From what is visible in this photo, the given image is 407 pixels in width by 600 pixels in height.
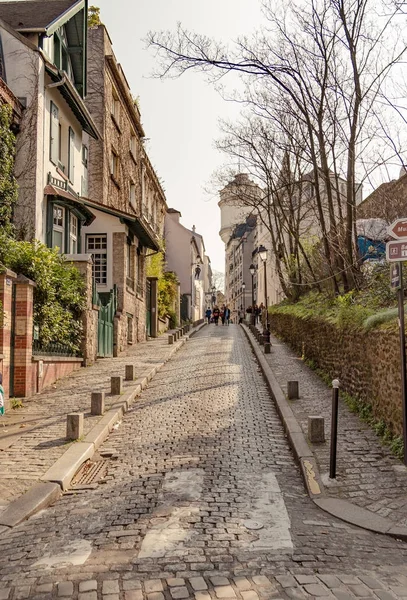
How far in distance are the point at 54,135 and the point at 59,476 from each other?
13673 millimetres

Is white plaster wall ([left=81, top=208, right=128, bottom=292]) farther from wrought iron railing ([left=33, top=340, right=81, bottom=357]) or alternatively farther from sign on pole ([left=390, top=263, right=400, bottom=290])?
sign on pole ([left=390, top=263, right=400, bottom=290])

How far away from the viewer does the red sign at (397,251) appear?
22.5ft

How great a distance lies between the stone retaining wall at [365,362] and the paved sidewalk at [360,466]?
40cm

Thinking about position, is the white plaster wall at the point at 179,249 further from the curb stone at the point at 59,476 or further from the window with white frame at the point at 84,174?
the curb stone at the point at 59,476

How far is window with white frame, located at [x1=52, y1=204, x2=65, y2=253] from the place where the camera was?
17.5 metres

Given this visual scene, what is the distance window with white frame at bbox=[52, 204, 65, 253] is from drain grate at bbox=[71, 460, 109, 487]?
11087mm

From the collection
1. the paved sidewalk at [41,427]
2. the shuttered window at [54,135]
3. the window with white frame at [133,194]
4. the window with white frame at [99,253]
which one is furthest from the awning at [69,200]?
the window with white frame at [133,194]

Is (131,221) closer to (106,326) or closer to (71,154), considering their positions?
(71,154)

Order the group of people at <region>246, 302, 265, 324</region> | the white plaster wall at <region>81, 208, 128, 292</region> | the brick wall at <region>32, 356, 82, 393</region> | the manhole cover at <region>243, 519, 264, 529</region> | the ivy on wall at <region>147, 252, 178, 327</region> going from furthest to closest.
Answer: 1. the group of people at <region>246, 302, 265, 324</region>
2. the ivy on wall at <region>147, 252, 178, 327</region>
3. the white plaster wall at <region>81, 208, 128, 292</region>
4. the brick wall at <region>32, 356, 82, 393</region>
5. the manhole cover at <region>243, 519, 264, 529</region>

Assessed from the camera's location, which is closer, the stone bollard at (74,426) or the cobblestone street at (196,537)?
the cobblestone street at (196,537)

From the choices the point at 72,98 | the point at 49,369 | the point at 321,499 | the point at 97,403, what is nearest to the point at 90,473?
the point at 97,403

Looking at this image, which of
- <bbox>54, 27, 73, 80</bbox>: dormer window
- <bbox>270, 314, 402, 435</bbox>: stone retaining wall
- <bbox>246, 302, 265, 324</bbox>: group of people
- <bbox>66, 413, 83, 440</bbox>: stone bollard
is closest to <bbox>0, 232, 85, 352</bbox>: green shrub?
<bbox>66, 413, 83, 440</bbox>: stone bollard

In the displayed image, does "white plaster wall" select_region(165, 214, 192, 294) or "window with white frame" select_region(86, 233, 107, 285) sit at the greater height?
"white plaster wall" select_region(165, 214, 192, 294)

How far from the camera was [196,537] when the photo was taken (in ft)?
15.8
